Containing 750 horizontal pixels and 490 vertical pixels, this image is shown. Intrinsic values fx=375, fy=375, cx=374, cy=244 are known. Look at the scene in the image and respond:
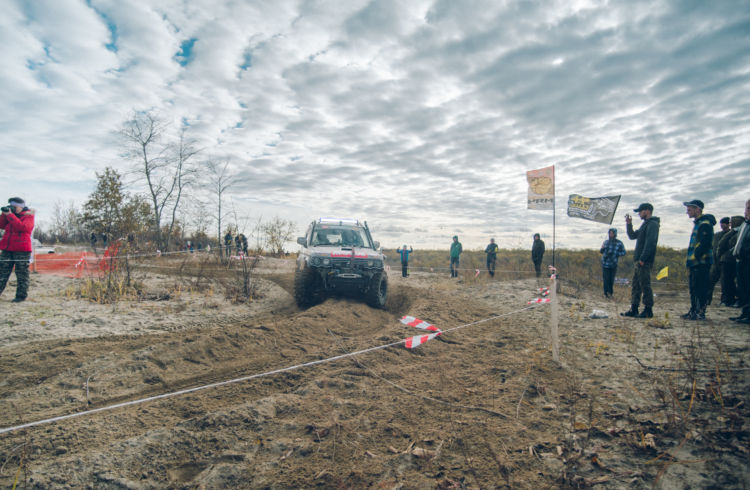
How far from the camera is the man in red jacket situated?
26.4ft

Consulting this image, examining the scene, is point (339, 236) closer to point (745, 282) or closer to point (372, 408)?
point (372, 408)

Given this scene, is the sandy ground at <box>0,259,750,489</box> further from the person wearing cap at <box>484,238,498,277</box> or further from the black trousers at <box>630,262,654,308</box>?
the person wearing cap at <box>484,238,498,277</box>

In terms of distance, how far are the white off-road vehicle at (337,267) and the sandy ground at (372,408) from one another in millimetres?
1893

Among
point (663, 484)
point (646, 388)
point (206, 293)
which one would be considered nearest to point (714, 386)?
point (646, 388)

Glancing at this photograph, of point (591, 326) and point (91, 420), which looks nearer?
point (91, 420)

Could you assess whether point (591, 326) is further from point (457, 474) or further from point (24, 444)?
point (24, 444)

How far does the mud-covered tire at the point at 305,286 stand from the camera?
9027 mm

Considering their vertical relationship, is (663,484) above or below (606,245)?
below

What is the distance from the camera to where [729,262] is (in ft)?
27.6

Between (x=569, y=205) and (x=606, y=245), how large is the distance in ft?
9.19

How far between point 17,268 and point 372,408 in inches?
358

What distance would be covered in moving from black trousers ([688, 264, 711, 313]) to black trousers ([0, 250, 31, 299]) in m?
13.7

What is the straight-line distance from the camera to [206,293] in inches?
419

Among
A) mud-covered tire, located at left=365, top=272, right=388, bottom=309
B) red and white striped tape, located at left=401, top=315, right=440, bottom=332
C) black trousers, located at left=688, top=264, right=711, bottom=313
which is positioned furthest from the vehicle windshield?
black trousers, located at left=688, top=264, right=711, bottom=313
